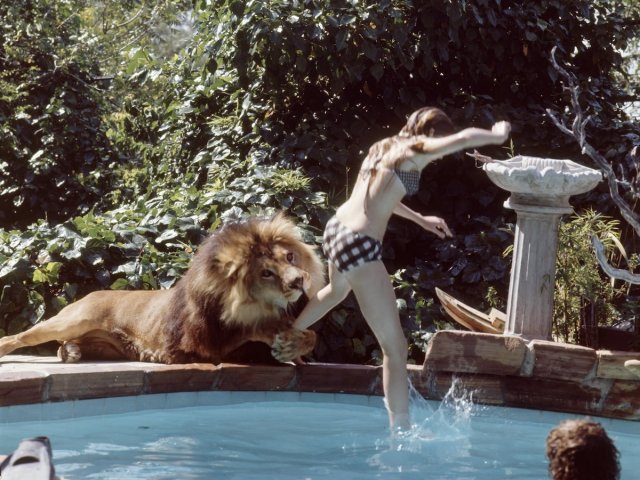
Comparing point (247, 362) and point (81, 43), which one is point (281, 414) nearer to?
point (247, 362)

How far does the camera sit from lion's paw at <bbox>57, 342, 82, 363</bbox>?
5898 mm

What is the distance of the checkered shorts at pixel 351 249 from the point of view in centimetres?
472

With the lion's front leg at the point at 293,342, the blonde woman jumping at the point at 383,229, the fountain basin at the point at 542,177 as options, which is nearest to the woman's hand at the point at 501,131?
the blonde woman jumping at the point at 383,229

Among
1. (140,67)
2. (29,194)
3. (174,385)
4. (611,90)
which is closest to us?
(174,385)

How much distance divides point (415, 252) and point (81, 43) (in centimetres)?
601

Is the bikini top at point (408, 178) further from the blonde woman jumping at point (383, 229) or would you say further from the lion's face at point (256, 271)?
the lion's face at point (256, 271)

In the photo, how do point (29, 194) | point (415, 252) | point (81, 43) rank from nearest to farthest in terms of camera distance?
point (415, 252) → point (29, 194) → point (81, 43)

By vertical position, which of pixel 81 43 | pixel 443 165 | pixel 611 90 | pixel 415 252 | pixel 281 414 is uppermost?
pixel 81 43

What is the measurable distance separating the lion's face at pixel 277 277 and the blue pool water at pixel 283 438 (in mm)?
662

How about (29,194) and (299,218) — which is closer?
(299,218)

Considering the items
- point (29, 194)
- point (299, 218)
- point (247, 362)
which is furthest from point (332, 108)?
point (29, 194)

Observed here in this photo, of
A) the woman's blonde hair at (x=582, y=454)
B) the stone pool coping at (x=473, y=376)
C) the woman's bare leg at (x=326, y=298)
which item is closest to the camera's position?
the woman's blonde hair at (x=582, y=454)

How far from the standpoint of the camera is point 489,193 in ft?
26.1

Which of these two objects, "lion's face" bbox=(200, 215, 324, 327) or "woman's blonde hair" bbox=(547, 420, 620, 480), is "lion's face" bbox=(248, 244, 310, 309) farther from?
"woman's blonde hair" bbox=(547, 420, 620, 480)
